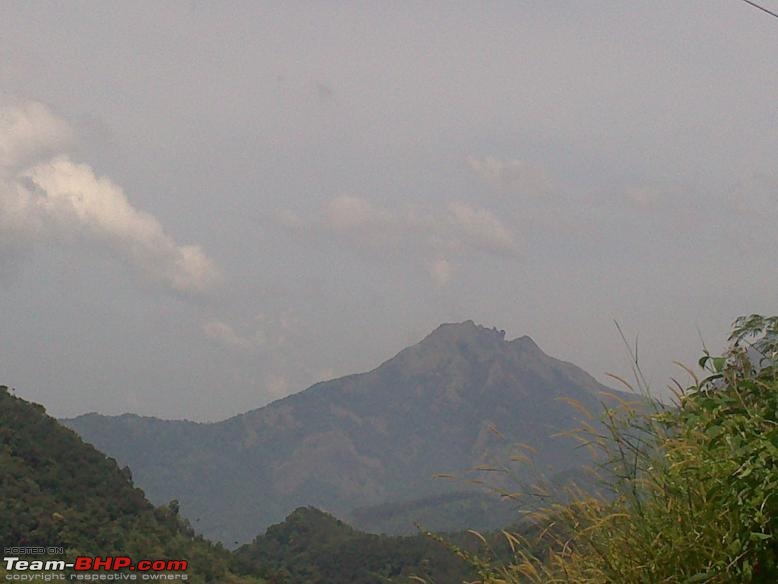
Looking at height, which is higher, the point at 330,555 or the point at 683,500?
the point at 683,500

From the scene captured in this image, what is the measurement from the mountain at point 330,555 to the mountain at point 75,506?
6.14 metres

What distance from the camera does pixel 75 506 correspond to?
195 feet

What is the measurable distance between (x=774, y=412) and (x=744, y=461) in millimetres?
361

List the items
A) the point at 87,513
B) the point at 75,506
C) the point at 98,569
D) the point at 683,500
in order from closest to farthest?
the point at 683,500 < the point at 98,569 < the point at 87,513 < the point at 75,506

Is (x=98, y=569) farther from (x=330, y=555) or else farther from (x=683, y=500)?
(x=683, y=500)

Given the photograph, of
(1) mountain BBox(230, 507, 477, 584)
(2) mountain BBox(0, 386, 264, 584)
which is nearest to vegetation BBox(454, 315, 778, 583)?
(2) mountain BBox(0, 386, 264, 584)

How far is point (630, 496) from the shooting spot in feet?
12.9

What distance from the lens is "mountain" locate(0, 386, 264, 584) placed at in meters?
55.4

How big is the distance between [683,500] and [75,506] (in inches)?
2419

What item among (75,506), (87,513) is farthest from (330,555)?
(87,513)

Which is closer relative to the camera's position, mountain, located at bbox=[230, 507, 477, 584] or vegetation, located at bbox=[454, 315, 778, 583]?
vegetation, located at bbox=[454, 315, 778, 583]

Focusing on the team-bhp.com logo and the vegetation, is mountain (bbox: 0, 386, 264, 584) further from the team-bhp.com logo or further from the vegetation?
the vegetation

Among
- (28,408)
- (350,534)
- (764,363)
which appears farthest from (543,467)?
(350,534)

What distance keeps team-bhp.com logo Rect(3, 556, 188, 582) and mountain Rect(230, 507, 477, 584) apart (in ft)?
33.1
